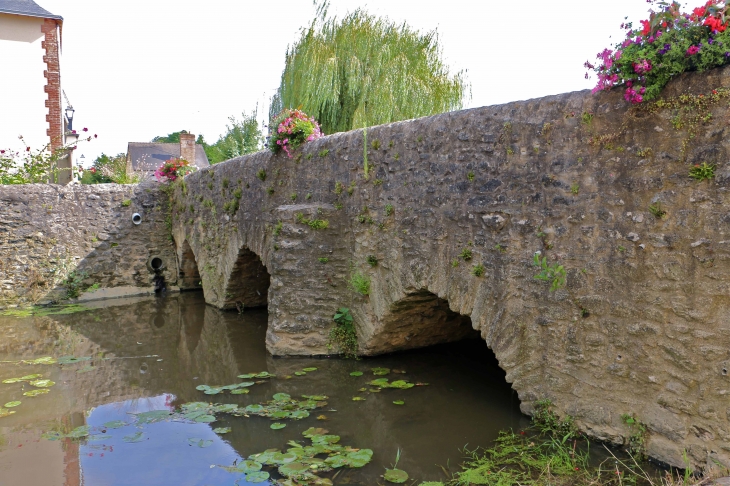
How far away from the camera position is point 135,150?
3619 centimetres

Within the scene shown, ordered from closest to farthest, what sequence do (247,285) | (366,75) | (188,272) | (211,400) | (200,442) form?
(200,442) → (211,400) → (247,285) → (188,272) → (366,75)

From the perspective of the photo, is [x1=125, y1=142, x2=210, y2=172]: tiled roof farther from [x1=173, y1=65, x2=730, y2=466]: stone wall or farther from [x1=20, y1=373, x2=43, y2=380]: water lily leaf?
[x1=173, y1=65, x2=730, y2=466]: stone wall

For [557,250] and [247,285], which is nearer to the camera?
[557,250]

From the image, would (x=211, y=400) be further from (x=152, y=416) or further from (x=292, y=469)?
(x=292, y=469)

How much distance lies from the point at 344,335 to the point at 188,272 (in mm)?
6692

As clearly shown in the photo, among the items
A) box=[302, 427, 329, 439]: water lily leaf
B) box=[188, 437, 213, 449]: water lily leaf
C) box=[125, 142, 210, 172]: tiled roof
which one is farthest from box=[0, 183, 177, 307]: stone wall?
box=[125, 142, 210, 172]: tiled roof

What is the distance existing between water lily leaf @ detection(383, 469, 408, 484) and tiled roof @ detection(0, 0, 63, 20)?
54.7 feet

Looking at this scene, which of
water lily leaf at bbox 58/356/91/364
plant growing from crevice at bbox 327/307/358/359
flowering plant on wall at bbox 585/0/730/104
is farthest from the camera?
water lily leaf at bbox 58/356/91/364

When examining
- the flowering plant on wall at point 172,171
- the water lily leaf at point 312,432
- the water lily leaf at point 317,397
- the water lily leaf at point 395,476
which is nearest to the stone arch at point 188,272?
the flowering plant on wall at point 172,171

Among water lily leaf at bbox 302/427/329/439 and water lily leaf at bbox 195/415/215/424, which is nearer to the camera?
water lily leaf at bbox 302/427/329/439

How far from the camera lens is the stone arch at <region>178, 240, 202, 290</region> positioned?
1170cm

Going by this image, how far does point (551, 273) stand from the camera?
3.89 metres

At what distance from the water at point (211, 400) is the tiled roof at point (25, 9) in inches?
446

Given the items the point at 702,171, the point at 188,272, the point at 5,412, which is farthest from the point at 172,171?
the point at 702,171
